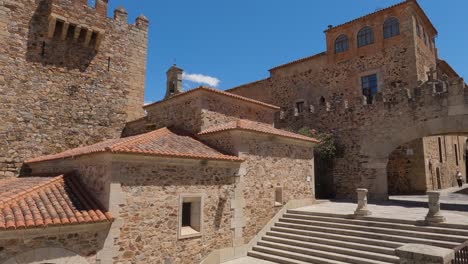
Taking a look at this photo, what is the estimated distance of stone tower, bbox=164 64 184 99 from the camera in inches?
680

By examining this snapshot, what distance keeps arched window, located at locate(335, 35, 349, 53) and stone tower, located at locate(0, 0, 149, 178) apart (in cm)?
1422

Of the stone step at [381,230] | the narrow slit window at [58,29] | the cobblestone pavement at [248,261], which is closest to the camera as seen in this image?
the stone step at [381,230]

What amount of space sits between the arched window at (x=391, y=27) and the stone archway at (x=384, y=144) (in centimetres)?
776

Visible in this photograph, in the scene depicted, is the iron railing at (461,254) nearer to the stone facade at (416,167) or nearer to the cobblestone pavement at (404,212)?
the cobblestone pavement at (404,212)

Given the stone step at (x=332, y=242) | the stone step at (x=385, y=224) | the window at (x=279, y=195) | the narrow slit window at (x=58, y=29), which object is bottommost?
the stone step at (x=332, y=242)

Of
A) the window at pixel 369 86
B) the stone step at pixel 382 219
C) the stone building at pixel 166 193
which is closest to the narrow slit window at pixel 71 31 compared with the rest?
the stone building at pixel 166 193

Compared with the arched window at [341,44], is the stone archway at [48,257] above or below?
below

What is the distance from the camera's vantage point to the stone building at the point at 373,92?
Answer: 1454 centimetres

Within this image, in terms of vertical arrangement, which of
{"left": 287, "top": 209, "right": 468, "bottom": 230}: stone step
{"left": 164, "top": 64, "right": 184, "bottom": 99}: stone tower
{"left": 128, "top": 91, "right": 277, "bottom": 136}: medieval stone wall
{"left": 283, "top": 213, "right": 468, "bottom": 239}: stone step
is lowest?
{"left": 283, "top": 213, "right": 468, "bottom": 239}: stone step

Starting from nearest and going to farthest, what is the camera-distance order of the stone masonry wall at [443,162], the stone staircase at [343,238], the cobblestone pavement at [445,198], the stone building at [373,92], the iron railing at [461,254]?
the iron railing at [461,254], the stone staircase at [343,238], the stone building at [373,92], the cobblestone pavement at [445,198], the stone masonry wall at [443,162]

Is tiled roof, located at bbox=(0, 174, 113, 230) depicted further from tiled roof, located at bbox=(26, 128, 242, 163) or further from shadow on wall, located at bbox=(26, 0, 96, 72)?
shadow on wall, located at bbox=(26, 0, 96, 72)

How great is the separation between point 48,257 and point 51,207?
1177 millimetres

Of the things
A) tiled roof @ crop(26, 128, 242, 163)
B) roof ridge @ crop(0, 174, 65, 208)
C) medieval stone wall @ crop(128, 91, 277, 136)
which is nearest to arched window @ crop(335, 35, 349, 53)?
medieval stone wall @ crop(128, 91, 277, 136)

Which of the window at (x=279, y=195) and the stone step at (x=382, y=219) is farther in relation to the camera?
Answer: the window at (x=279, y=195)
